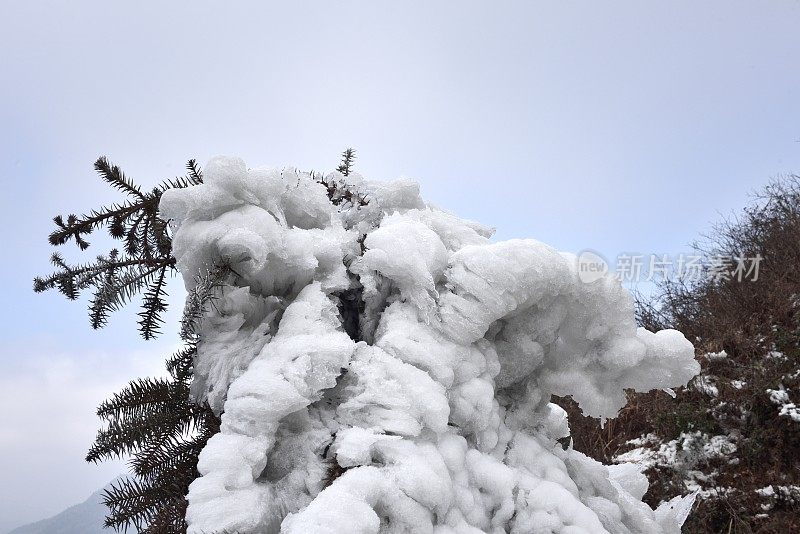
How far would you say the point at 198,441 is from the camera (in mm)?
1085

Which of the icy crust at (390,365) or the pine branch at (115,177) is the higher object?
the pine branch at (115,177)

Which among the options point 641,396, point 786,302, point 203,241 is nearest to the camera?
point 203,241

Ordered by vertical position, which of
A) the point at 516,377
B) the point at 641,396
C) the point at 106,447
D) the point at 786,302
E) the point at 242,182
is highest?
Answer: the point at 786,302

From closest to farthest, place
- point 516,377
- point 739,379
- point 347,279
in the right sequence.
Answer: point 347,279 < point 516,377 < point 739,379

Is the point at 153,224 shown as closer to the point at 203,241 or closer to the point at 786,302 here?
the point at 203,241

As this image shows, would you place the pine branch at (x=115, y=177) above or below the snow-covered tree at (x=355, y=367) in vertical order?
above

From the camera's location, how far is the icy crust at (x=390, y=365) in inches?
34.9

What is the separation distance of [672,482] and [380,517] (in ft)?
12.6

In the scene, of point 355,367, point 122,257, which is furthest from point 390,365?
point 122,257

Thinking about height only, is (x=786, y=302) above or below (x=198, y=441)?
above

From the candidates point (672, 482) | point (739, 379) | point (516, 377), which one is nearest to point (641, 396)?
point (739, 379)

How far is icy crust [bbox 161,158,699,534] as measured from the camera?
2.91ft

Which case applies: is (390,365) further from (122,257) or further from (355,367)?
(122,257)

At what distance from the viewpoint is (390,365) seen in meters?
1.02
